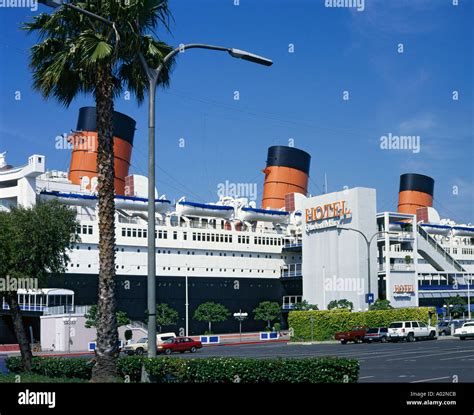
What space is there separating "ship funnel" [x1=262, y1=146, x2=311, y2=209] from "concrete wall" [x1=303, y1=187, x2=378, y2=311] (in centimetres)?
1562

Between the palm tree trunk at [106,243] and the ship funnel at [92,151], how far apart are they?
4830 centimetres

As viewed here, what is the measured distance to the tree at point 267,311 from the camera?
72.9m

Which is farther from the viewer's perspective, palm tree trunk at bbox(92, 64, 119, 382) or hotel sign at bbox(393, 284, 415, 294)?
hotel sign at bbox(393, 284, 415, 294)

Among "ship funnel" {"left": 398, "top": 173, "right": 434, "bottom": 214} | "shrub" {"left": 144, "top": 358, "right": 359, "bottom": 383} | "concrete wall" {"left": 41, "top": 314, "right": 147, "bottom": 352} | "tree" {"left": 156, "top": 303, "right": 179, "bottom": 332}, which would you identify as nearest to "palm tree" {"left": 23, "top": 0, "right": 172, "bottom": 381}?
"shrub" {"left": 144, "top": 358, "right": 359, "bottom": 383}

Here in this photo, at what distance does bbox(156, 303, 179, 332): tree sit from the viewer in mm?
62750

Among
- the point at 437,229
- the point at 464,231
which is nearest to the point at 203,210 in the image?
the point at 437,229

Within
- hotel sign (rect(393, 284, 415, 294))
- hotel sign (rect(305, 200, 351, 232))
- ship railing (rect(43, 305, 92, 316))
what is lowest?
ship railing (rect(43, 305, 92, 316))

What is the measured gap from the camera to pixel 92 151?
66.4 m

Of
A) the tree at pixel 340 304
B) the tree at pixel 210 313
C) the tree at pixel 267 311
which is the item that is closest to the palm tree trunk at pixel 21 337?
the tree at pixel 340 304

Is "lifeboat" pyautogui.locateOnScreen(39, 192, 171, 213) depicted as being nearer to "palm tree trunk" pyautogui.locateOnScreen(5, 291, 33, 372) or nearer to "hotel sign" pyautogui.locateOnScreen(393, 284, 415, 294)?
"hotel sign" pyautogui.locateOnScreen(393, 284, 415, 294)

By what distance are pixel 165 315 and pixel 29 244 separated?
42.8m

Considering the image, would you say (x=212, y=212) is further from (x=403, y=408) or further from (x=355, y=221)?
(x=403, y=408)

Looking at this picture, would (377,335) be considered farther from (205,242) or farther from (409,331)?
(205,242)

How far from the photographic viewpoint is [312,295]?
215 ft
